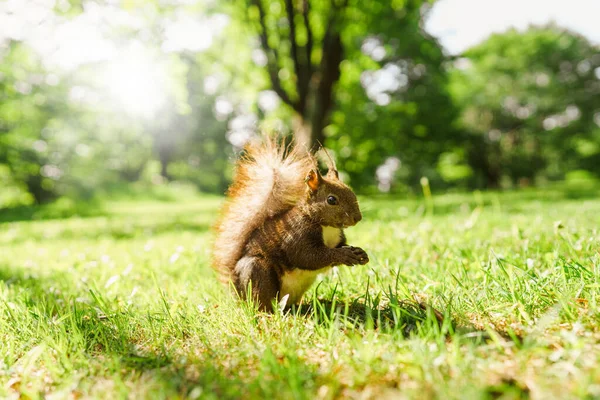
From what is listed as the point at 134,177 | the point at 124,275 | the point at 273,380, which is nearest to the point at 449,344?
the point at 273,380

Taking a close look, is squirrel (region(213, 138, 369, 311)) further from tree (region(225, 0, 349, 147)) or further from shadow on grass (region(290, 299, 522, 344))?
tree (region(225, 0, 349, 147))

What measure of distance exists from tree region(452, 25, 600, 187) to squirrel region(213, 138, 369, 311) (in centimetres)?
3037

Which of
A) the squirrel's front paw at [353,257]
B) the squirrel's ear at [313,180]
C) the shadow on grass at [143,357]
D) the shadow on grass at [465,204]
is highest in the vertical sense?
the squirrel's ear at [313,180]

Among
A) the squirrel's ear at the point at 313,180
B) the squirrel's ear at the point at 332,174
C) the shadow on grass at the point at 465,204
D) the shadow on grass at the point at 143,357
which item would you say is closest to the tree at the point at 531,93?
the shadow on grass at the point at 465,204

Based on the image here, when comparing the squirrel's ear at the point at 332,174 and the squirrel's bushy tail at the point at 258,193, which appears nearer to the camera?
the squirrel's bushy tail at the point at 258,193

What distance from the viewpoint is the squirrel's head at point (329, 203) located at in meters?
2.53

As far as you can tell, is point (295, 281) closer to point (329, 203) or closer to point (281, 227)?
point (281, 227)

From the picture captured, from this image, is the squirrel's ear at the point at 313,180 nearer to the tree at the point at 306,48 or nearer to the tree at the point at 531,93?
the tree at the point at 306,48

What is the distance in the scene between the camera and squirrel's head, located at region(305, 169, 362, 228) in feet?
8.30

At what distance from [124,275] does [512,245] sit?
3.38m

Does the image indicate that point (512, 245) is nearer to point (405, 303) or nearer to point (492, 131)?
point (405, 303)

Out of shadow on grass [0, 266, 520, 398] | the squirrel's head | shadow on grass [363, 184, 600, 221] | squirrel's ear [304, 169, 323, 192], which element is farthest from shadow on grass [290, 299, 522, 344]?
shadow on grass [363, 184, 600, 221]

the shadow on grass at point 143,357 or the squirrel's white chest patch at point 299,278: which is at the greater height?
the squirrel's white chest patch at point 299,278

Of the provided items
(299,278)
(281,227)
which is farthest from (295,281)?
(281,227)
